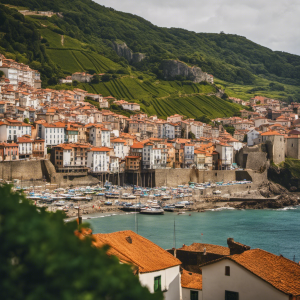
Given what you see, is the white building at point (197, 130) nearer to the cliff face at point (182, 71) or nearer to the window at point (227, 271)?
the cliff face at point (182, 71)

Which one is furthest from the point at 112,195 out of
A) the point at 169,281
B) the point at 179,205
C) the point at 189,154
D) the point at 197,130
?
the point at 169,281

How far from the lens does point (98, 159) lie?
52.8 m

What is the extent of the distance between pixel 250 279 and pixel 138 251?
2.05 meters

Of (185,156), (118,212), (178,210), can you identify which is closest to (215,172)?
(185,156)

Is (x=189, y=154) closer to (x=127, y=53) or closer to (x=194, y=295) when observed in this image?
(x=194, y=295)

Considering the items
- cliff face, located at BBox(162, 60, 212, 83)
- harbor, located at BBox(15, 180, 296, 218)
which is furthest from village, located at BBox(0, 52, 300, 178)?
cliff face, located at BBox(162, 60, 212, 83)

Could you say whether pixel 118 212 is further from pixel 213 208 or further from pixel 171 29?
pixel 171 29

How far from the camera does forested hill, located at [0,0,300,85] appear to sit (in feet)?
412

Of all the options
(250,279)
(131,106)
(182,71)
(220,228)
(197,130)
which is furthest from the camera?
(182,71)

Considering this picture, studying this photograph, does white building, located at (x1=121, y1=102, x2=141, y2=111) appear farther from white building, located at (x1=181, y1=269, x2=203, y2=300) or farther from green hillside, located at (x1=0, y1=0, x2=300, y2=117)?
white building, located at (x1=181, y1=269, x2=203, y2=300)

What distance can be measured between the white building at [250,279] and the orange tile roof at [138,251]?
2.46ft

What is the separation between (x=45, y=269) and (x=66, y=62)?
9824 centimetres

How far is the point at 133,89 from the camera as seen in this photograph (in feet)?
312

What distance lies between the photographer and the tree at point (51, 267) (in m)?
3.36
